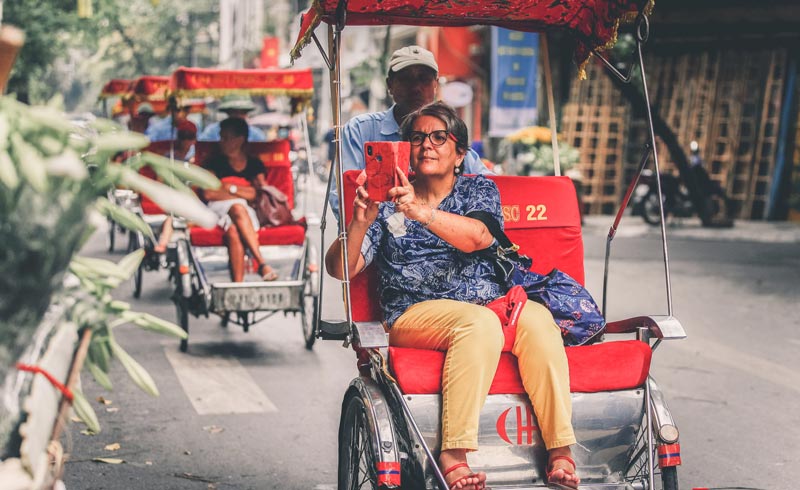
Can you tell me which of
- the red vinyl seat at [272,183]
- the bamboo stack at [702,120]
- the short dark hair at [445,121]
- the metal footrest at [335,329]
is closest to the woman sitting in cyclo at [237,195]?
the red vinyl seat at [272,183]

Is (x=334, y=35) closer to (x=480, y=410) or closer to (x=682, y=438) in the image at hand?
(x=480, y=410)

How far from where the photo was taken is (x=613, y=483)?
11.4ft

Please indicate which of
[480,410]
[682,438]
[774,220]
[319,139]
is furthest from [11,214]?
[319,139]

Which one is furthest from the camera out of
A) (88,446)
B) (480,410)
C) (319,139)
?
(319,139)

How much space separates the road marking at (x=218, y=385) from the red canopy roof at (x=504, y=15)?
237cm

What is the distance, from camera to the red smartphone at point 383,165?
3.29 metres

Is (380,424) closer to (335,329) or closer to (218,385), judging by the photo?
(335,329)

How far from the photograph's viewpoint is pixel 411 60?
4.77 metres

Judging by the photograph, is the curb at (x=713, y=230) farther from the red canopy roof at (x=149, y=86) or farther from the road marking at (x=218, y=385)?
the road marking at (x=218, y=385)

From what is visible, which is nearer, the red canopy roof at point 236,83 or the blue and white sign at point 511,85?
the red canopy roof at point 236,83

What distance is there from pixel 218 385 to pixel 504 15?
3230 millimetres

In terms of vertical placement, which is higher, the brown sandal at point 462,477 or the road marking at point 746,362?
the brown sandal at point 462,477

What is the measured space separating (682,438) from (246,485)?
2.38 meters

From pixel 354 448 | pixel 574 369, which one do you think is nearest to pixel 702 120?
pixel 574 369
